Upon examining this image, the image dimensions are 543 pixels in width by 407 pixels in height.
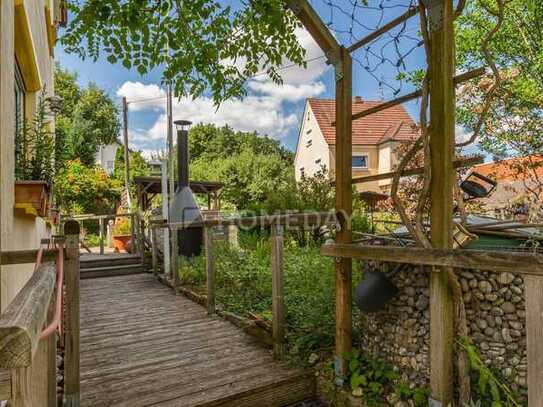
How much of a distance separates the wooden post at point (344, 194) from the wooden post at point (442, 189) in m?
0.70

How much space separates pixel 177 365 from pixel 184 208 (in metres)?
5.37

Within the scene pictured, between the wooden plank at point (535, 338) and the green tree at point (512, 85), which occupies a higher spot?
the green tree at point (512, 85)

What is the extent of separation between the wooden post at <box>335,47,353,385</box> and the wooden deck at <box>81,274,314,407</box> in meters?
0.47

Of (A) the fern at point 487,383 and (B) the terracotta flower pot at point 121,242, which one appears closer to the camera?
Answer: (A) the fern at point 487,383

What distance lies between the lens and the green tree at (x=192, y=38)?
2426 mm

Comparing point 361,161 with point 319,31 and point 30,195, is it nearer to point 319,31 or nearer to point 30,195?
point 319,31

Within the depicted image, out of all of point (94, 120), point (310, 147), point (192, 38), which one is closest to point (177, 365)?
point (192, 38)

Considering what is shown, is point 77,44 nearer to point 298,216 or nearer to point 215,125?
point 298,216

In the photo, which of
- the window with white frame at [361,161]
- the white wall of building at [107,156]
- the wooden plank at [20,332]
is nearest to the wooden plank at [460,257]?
the wooden plank at [20,332]

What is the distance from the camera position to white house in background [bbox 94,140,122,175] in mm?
21625

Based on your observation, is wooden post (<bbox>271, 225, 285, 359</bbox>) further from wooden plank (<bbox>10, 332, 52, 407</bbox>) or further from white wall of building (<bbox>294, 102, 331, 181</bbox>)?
white wall of building (<bbox>294, 102, 331, 181</bbox>)

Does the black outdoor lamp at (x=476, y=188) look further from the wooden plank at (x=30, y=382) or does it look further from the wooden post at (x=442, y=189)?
the wooden plank at (x=30, y=382)

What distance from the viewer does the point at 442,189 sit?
1892 mm

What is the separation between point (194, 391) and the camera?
96.0 inches
